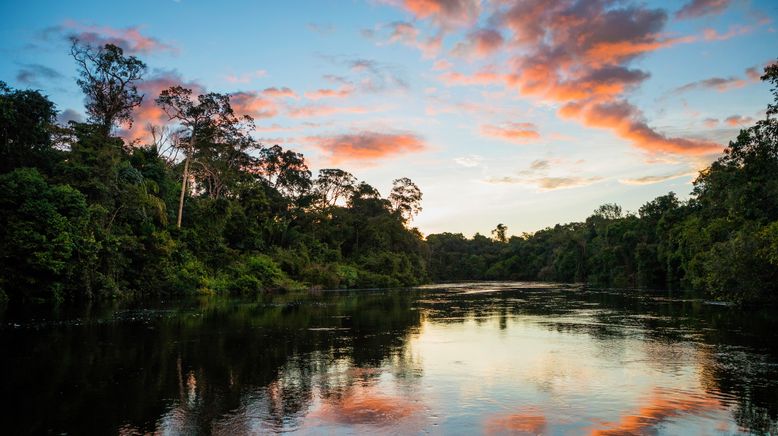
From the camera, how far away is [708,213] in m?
56.3

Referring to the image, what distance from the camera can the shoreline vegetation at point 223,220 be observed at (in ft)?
105

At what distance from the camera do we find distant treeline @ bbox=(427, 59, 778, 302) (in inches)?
1268

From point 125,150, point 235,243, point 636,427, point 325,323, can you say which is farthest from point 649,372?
point 235,243

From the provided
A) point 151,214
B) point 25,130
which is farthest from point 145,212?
point 25,130

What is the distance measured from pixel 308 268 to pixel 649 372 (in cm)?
5952

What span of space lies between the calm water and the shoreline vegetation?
1148 centimetres

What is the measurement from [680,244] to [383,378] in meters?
68.4

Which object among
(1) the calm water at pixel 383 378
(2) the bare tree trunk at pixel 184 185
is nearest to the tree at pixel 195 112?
(2) the bare tree trunk at pixel 184 185

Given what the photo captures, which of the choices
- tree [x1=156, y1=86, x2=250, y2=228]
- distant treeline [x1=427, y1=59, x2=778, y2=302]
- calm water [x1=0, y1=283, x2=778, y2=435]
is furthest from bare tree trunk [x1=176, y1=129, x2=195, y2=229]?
distant treeline [x1=427, y1=59, x2=778, y2=302]

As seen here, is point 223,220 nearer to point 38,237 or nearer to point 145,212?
point 145,212

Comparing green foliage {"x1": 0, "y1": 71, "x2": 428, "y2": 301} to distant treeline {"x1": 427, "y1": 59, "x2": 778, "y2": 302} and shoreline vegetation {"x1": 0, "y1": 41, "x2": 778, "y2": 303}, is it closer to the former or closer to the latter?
shoreline vegetation {"x1": 0, "y1": 41, "x2": 778, "y2": 303}

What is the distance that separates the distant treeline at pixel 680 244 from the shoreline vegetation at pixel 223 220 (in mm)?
155

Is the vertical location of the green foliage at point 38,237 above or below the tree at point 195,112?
below

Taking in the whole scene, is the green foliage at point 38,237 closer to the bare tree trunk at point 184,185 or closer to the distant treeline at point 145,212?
the distant treeline at point 145,212
